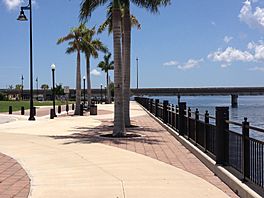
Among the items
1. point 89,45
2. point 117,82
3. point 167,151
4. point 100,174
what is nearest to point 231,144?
point 100,174

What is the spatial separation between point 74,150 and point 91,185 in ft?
16.2

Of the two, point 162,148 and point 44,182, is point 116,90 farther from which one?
point 44,182

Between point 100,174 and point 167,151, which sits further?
point 167,151

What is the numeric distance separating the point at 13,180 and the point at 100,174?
5.86 feet

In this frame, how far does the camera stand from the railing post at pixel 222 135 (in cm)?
948

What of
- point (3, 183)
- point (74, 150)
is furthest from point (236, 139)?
point (74, 150)

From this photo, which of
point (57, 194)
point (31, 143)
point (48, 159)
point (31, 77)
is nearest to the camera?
point (57, 194)

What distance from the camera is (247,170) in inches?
308

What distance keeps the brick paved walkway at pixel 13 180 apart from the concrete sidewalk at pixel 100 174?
0.16 metres

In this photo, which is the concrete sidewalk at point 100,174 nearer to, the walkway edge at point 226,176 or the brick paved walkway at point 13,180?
the brick paved walkway at point 13,180

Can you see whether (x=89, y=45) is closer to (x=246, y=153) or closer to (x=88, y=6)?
(x=88, y=6)

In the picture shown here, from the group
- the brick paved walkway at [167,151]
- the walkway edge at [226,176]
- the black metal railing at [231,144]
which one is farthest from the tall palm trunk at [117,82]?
the walkway edge at [226,176]

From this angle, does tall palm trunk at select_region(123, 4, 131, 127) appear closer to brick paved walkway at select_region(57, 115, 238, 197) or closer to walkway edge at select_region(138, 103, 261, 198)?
brick paved walkway at select_region(57, 115, 238, 197)

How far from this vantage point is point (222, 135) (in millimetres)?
9562
